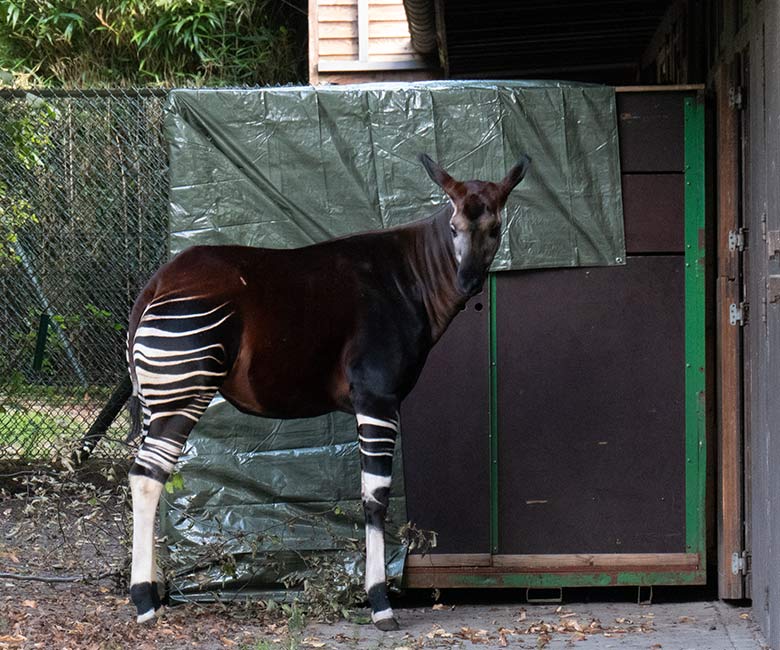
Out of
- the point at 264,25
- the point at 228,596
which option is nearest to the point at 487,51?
the point at 228,596

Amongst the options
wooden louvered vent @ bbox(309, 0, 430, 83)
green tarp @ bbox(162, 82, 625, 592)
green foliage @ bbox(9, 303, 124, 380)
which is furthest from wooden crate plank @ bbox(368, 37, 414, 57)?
green tarp @ bbox(162, 82, 625, 592)

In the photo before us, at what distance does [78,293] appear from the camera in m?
7.79

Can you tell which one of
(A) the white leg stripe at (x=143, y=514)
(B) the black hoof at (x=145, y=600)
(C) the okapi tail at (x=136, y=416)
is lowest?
(B) the black hoof at (x=145, y=600)

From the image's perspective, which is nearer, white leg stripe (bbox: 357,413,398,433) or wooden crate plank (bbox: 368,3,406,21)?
white leg stripe (bbox: 357,413,398,433)

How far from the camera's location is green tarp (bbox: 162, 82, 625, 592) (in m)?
5.55

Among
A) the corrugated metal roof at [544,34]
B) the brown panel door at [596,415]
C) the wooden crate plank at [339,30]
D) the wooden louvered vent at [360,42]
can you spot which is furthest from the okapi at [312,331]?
the wooden crate plank at [339,30]

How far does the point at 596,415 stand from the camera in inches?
222

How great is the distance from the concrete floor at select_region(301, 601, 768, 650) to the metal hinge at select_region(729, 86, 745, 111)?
226 centimetres

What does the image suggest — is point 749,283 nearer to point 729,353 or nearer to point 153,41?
point 729,353

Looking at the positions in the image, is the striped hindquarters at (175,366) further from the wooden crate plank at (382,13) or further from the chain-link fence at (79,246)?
the wooden crate plank at (382,13)

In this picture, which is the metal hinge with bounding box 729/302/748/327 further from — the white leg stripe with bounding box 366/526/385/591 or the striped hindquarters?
the striped hindquarters

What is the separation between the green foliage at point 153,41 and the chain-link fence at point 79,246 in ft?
15.6

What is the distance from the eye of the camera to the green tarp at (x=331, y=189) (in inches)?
218

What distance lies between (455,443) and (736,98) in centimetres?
202
